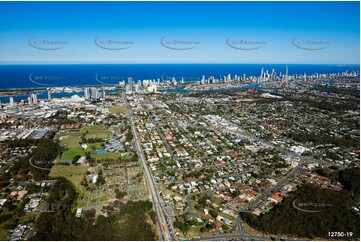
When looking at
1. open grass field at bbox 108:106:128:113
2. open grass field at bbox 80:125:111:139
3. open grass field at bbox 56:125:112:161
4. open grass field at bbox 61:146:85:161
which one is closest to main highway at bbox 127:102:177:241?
open grass field at bbox 56:125:112:161

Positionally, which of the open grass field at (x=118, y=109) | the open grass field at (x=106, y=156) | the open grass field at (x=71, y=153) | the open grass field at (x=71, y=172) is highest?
the open grass field at (x=118, y=109)

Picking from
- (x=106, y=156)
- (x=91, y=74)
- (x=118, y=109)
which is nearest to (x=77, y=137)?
(x=106, y=156)

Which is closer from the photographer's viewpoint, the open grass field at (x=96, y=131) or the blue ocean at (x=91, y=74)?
the open grass field at (x=96, y=131)

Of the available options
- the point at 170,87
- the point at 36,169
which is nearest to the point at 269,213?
the point at 36,169

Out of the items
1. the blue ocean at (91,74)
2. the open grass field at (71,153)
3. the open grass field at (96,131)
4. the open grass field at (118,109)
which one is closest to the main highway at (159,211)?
the open grass field at (71,153)

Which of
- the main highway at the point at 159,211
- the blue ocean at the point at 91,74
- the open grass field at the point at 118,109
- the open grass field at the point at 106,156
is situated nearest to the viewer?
the main highway at the point at 159,211

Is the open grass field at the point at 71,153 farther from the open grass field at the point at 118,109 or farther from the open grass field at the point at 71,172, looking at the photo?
the open grass field at the point at 118,109

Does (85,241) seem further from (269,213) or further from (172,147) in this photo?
(172,147)

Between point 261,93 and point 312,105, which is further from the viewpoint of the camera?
point 261,93
